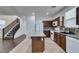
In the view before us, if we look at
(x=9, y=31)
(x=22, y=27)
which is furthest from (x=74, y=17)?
(x=22, y=27)

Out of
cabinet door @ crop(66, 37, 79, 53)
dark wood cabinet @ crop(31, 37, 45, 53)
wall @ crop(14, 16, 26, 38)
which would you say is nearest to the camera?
cabinet door @ crop(66, 37, 79, 53)

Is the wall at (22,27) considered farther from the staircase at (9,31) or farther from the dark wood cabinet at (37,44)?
the dark wood cabinet at (37,44)

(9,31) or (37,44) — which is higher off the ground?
(9,31)

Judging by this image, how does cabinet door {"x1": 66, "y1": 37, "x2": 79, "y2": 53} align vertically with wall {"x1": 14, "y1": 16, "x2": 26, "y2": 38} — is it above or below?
below

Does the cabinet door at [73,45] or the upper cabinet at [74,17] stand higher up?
the upper cabinet at [74,17]

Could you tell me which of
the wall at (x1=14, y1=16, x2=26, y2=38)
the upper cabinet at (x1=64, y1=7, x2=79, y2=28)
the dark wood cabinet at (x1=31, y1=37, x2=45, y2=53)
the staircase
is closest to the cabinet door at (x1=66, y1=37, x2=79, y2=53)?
the upper cabinet at (x1=64, y1=7, x2=79, y2=28)

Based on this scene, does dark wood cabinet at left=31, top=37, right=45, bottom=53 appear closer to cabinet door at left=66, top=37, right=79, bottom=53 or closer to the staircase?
cabinet door at left=66, top=37, right=79, bottom=53

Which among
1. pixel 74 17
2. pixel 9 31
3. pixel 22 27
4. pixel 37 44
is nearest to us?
pixel 74 17

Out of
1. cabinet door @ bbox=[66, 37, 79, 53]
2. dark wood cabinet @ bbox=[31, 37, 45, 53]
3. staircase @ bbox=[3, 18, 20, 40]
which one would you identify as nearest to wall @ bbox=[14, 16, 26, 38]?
staircase @ bbox=[3, 18, 20, 40]

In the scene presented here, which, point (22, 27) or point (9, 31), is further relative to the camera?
point (22, 27)

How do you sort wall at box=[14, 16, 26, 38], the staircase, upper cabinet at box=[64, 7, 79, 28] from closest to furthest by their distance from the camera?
upper cabinet at box=[64, 7, 79, 28]
the staircase
wall at box=[14, 16, 26, 38]

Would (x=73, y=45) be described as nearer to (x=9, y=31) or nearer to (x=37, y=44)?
(x=37, y=44)

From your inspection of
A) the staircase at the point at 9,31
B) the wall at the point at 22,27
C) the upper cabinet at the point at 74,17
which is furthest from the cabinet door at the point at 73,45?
the wall at the point at 22,27

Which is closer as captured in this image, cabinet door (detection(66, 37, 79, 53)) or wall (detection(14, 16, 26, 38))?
cabinet door (detection(66, 37, 79, 53))
